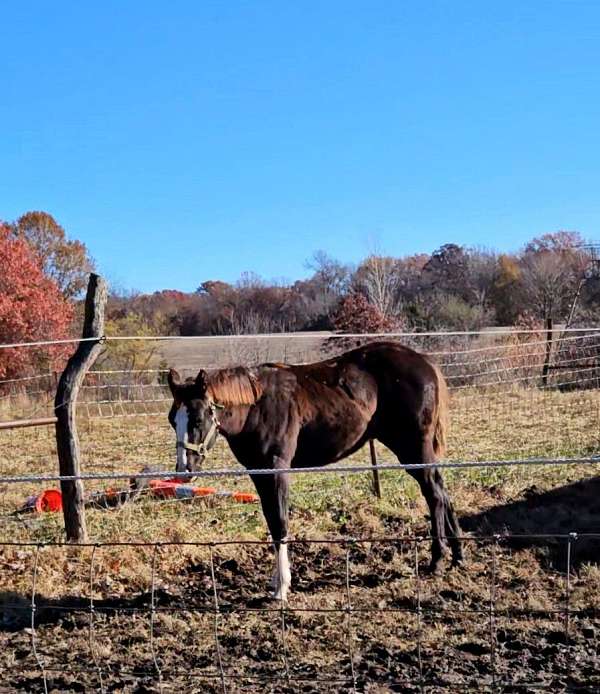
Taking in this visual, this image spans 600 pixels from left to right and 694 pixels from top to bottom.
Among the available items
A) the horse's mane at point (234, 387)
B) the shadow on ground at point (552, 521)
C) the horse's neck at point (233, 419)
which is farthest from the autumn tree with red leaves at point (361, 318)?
the horse's neck at point (233, 419)

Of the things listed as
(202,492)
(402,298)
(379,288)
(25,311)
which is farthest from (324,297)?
(202,492)

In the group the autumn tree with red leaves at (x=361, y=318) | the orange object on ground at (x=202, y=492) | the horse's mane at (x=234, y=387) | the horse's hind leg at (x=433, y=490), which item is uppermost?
the autumn tree with red leaves at (x=361, y=318)

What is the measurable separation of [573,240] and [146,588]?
51101 millimetres

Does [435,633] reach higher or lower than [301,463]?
lower

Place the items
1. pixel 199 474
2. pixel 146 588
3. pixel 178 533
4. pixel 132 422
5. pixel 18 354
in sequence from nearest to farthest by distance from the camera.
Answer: pixel 199 474
pixel 146 588
pixel 178 533
pixel 132 422
pixel 18 354

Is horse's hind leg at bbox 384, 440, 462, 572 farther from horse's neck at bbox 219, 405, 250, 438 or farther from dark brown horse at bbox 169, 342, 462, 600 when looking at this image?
horse's neck at bbox 219, 405, 250, 438

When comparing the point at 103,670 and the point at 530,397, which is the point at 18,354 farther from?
the point at 103,670

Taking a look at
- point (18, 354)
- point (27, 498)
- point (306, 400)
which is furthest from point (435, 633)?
point (18, 354)

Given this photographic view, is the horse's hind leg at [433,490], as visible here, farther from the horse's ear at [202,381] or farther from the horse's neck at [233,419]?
the horse's ear at [202,381]

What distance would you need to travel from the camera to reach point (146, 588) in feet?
17.3

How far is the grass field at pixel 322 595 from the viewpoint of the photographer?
3.71m

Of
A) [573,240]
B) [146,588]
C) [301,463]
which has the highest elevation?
[573,240]

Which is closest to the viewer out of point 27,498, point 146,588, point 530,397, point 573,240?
point 146,588

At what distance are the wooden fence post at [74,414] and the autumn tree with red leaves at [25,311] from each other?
15.3m
